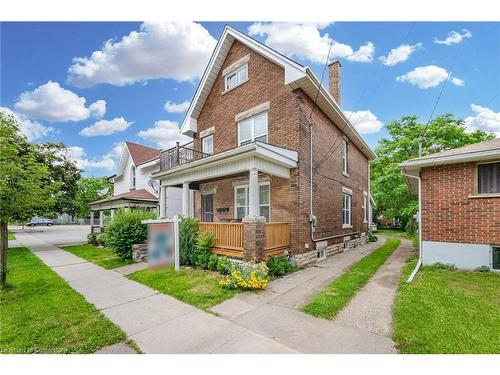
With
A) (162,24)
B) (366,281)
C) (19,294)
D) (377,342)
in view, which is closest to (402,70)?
(366,281)

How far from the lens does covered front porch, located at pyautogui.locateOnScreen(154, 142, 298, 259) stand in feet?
24.2

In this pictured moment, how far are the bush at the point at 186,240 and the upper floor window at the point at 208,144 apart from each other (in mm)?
4373

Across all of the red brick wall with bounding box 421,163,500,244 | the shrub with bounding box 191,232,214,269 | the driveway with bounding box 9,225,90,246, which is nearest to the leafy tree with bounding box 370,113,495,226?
the red brick wall with bounding box 421,163,500,244

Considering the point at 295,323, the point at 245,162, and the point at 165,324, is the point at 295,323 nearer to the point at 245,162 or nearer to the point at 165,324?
the point at 165,324

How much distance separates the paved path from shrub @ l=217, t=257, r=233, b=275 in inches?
51.1

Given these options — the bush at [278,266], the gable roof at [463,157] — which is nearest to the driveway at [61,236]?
the bush at [278,266]

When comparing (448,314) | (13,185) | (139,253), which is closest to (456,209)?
(448,314)

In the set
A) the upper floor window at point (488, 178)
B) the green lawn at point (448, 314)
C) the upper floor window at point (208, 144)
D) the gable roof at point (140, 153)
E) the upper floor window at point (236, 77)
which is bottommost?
the green lawn at point (448, 314)

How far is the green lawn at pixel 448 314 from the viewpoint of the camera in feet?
11.2

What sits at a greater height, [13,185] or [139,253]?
[13,185]

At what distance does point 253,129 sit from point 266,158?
2.91 metres

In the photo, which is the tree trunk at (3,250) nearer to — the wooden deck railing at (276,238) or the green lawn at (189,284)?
the green lawn at (189,284)

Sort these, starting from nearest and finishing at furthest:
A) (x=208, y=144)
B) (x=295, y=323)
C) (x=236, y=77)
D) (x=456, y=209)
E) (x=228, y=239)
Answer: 1. (x=295, y=323)
2. (x=456, y=209)
3. (x=228, y=239)
4. (x=236, y=77)
5. (x=208, y=144)

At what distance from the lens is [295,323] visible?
4250 mm
